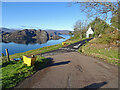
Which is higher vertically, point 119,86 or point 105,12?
point 105,12

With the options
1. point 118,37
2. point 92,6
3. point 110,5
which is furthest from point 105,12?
point 118,37

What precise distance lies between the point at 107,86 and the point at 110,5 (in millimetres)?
5558

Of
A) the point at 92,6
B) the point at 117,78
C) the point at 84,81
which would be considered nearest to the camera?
the point at 84,81

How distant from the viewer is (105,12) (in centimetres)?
673

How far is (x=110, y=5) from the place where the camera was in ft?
19.9

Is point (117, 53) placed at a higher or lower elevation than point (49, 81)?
higher

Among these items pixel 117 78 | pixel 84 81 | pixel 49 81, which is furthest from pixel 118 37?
pixel 49 81

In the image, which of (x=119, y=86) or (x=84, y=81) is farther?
(x=84, y=81)

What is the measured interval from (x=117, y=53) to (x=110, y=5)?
16.5ft

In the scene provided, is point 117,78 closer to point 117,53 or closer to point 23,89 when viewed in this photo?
point 117,53

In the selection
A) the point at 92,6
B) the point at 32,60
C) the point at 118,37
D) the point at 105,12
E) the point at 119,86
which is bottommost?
the point at 119,86

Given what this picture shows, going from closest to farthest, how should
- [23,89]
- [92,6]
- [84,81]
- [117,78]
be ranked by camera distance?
[23,89] → [84,81] → [117,78] → [92,6]

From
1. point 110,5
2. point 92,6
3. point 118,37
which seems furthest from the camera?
point 118,37

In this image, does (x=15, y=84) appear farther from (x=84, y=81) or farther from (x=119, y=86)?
(x=119, y=86)
